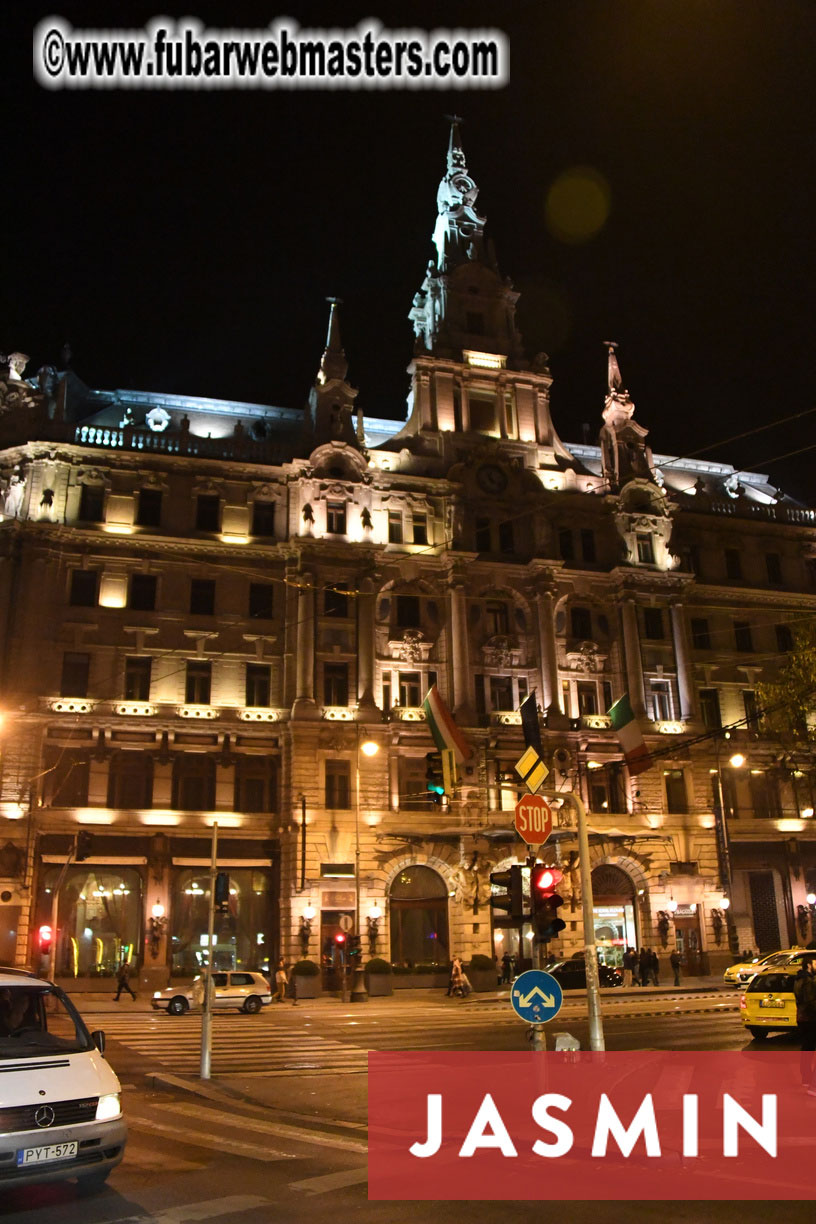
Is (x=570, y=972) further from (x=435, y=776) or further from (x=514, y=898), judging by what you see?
(x=514, y=898)

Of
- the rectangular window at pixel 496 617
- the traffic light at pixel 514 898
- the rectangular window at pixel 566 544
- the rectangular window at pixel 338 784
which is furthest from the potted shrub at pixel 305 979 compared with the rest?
the traffic light at pixel 514 898

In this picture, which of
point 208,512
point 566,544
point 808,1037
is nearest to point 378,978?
point 208,512

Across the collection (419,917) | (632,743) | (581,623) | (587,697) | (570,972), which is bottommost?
(570,972)

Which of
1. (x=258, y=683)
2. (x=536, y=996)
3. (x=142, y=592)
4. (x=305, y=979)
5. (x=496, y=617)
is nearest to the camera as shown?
(x=536, y=996)

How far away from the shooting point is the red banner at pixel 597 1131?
10380 mm

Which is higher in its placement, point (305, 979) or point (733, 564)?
point (733, 564)

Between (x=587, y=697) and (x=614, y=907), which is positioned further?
(x=587, y=697)

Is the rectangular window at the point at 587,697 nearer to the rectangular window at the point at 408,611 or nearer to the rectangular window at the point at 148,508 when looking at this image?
the rectangular window at the point at 408,611

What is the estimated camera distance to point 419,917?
46.8 meters

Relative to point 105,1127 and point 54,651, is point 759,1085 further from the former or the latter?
point 54,651

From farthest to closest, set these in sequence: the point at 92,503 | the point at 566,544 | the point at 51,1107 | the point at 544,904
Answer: the point at 566,544 → the point at 92,503 → the point at 544,904 → the point at 51,1107

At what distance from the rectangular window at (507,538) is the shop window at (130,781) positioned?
832 inches

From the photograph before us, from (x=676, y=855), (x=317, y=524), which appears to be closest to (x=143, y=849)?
(x=317, y=524)

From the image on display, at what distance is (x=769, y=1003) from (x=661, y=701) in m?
32.4
